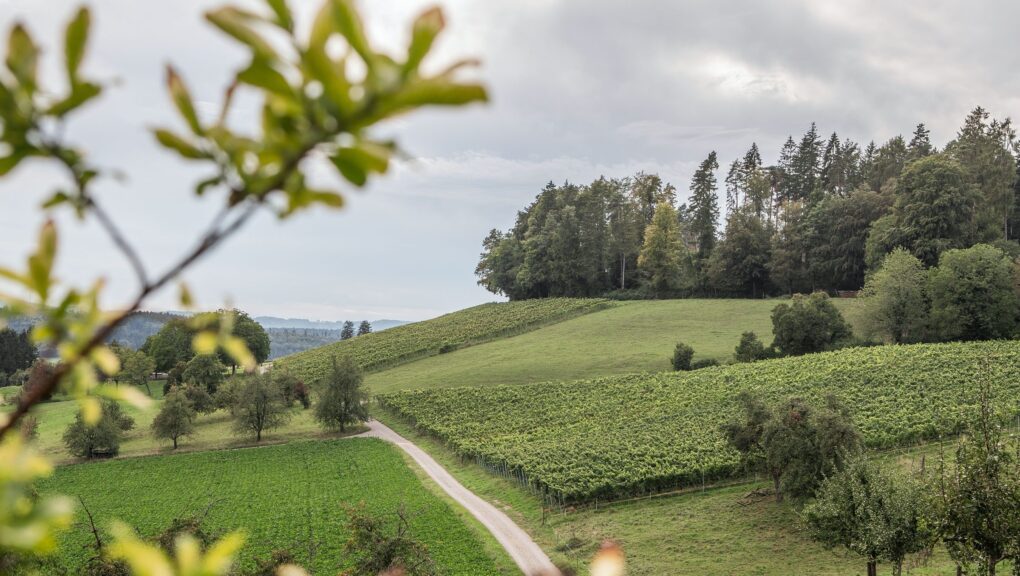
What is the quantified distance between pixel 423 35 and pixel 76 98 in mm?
453

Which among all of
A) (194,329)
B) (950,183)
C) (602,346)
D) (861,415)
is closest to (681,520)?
(861,415)

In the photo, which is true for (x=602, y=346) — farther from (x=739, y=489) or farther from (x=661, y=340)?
(x=739, y=489)

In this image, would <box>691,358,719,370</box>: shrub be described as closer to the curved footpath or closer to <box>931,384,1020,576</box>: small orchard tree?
the curved footpath

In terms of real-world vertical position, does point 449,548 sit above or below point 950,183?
below

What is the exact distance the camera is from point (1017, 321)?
43125mm

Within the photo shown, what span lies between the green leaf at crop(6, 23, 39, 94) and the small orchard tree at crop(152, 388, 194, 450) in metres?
45.2

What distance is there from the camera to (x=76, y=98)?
2.46ft

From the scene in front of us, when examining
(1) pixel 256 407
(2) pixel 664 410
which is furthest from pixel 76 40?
(1) pixel 256 407

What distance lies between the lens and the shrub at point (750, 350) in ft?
152

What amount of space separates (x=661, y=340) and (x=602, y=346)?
17.8 feet

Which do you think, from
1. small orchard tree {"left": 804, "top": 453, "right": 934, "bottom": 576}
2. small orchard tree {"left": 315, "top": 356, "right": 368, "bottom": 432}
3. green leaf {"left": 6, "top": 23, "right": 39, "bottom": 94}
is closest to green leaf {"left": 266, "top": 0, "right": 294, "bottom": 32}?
green leaf {"left": 6, "top": 23, "right": 39, "bottom": 94}

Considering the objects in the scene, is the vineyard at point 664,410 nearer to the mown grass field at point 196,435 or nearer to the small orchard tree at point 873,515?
the mown grass field at point 196,435

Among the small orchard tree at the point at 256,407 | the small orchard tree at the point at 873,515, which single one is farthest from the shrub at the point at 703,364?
the small orchard tree at the point at 873,515

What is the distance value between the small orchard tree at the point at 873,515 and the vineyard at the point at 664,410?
11023mm
